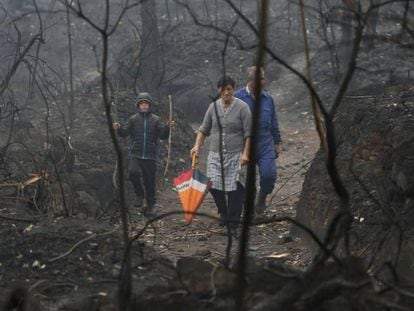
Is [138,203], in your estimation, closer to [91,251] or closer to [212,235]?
[212,235]

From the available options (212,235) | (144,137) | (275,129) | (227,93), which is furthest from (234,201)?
(144,137)

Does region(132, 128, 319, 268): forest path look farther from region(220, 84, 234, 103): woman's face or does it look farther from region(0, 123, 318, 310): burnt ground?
region(220, 84, 234, 103): woman's face

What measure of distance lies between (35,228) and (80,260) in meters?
0.88

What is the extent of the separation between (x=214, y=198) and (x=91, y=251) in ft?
11.8

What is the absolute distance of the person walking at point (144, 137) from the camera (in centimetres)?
1025

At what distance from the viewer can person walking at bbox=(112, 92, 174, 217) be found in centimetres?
1025

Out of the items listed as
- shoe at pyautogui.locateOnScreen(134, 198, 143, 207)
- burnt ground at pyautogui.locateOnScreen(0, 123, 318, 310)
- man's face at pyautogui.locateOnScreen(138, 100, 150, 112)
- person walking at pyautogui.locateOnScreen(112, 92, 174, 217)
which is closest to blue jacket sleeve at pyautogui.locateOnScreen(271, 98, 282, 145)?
burnt ground at pyautogui.locateOnScreen(0, 123, 318, 310)

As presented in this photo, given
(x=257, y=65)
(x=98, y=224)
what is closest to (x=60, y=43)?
(x=98, y=224)

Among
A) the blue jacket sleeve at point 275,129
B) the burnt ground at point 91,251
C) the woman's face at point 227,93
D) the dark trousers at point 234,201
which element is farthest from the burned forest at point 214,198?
the woman's face at point 227,93

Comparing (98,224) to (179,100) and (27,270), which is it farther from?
(179,100)

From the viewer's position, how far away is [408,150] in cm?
659

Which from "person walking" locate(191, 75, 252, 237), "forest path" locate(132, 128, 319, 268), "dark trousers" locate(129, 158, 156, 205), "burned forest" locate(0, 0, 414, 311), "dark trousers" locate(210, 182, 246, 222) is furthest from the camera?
"dark trousers" locate(129, 158, 156, 205)

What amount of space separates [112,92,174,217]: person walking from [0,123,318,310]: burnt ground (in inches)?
34.0

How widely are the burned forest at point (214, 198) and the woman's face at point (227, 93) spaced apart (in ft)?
A: 2.09
